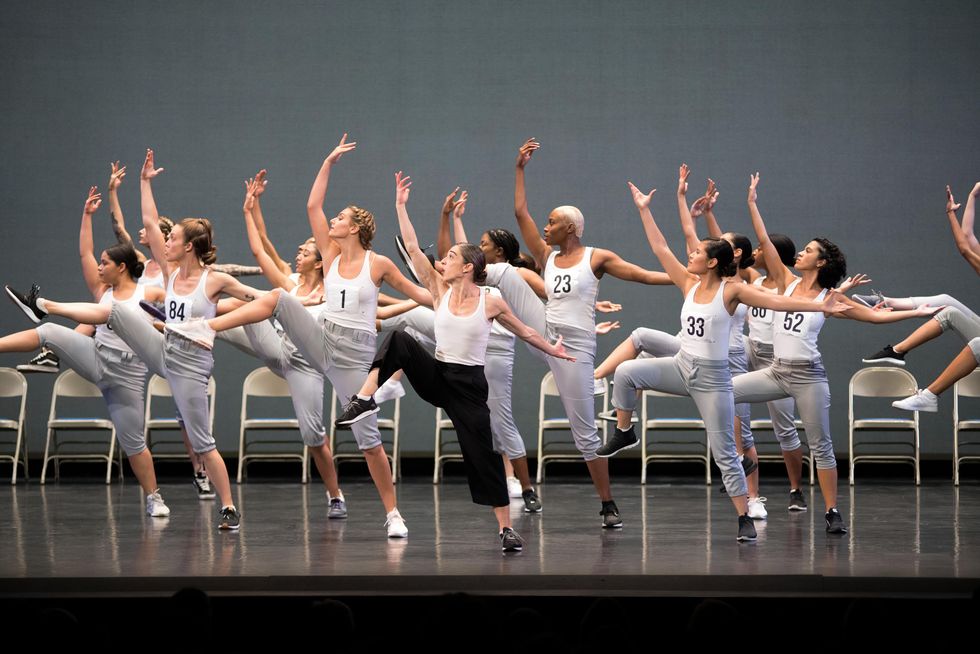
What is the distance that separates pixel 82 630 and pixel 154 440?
7.86 meters

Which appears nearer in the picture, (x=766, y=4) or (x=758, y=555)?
(x=758, y=555)

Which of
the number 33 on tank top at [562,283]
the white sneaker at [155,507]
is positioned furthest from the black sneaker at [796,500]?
the white sneaker at [155,507]

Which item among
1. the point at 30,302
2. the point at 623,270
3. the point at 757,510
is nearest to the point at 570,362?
the point at 623,270

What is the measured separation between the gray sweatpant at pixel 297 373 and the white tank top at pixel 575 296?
5.32 feet

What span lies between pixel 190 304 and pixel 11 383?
4314 mm

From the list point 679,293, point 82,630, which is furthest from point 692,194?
point 82,630

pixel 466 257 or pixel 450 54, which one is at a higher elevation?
pixel 450 54

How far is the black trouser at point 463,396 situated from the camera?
5.88 metres

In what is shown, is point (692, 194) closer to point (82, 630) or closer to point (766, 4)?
point (766, 4)

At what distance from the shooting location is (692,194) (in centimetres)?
1076

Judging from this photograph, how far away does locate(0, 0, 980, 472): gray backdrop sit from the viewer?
1057 centimetres

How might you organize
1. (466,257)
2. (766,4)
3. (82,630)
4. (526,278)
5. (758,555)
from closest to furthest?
(82,630)
(758,555)
(466,257)
(526,278)
(766,4)

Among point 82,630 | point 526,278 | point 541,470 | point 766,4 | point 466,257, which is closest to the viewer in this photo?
point 82,630

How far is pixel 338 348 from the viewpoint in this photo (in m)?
6.75
